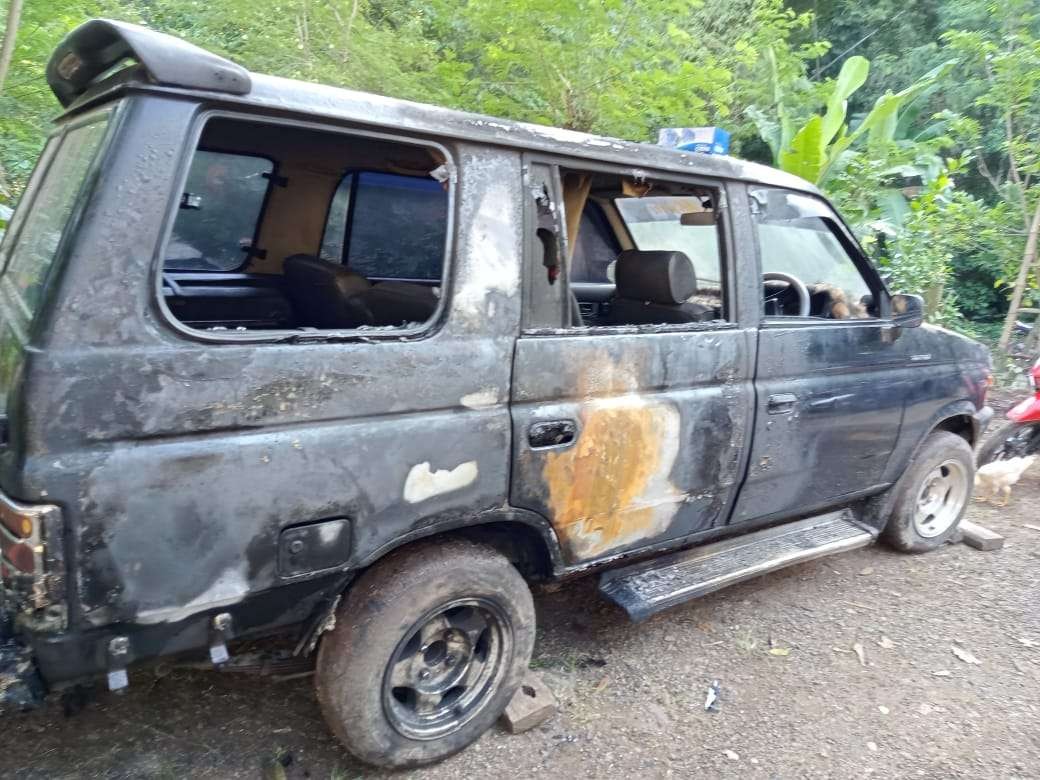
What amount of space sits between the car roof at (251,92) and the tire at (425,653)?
1.37 m

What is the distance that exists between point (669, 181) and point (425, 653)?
203cm

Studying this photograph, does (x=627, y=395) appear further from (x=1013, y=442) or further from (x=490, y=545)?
(x=1013, y=442)

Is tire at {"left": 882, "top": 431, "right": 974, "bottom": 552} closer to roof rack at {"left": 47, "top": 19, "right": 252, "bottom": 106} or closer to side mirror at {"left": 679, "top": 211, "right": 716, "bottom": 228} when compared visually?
side mirror at {"left": 679, "top": 211, "right": 716, "bottom": 228}

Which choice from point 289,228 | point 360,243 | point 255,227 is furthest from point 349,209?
point 255,227

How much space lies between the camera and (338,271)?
3.00 metres

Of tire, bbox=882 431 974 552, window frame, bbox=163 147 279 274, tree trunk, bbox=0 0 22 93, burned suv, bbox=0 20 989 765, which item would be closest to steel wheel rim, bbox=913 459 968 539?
tire, bbox=882 431 974 552

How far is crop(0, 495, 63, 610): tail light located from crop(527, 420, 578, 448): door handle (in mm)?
1356

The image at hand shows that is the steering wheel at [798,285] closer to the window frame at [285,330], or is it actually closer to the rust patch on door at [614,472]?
the rust patch on door at [614,472]

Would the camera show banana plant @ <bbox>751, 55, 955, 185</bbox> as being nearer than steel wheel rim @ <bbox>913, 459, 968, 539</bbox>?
No

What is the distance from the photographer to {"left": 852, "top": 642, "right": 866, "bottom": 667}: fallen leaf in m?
3.28

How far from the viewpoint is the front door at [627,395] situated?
2.46 metres

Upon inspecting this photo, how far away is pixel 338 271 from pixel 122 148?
1262 mm

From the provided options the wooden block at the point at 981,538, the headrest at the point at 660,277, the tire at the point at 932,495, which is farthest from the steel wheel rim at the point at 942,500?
the headrest at the point at 660,277

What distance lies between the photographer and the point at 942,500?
4.42 meters
